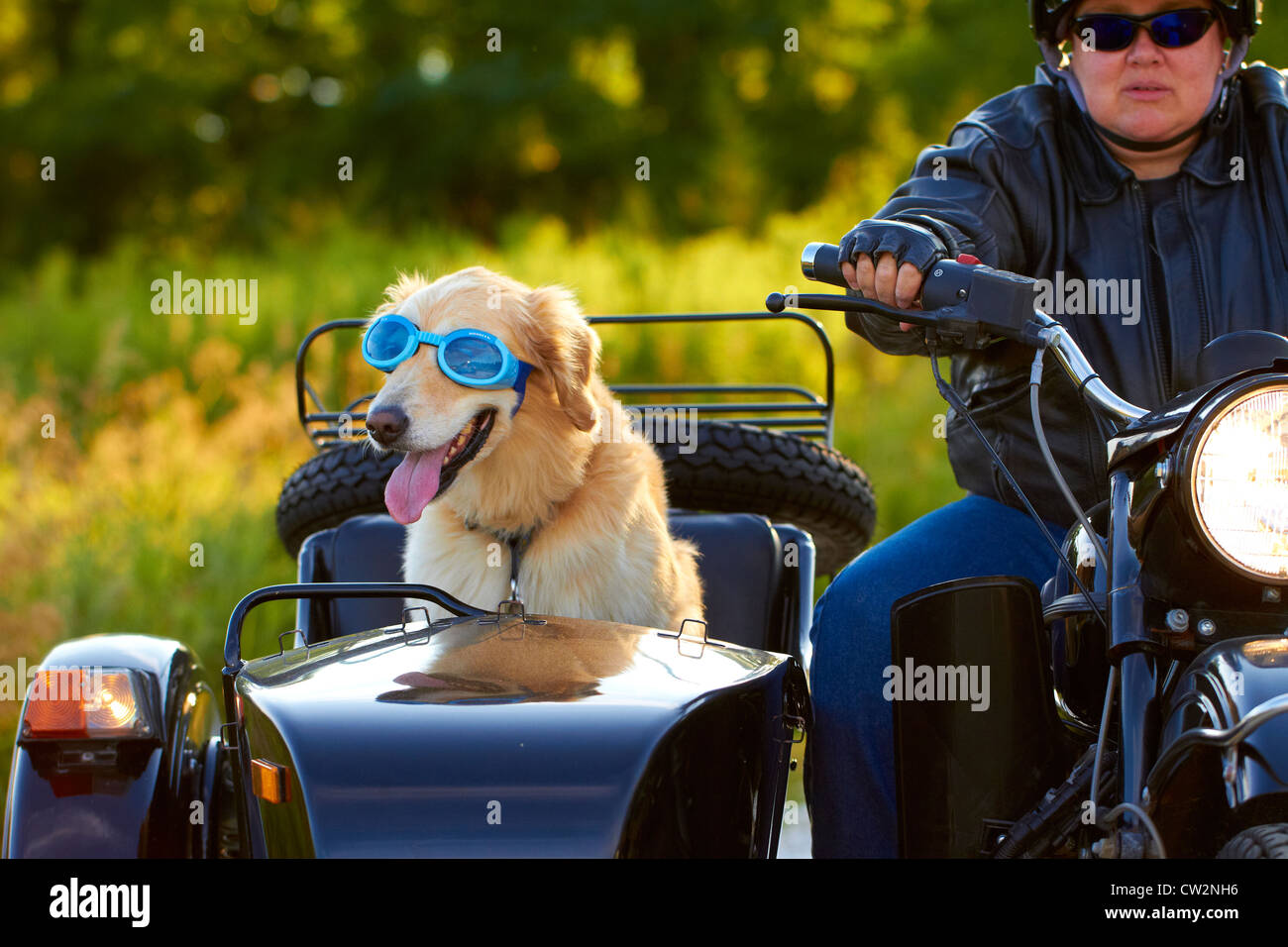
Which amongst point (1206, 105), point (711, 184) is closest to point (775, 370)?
point (711, 184)

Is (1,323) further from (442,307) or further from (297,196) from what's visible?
(442,307)

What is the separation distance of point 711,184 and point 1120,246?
13.4m

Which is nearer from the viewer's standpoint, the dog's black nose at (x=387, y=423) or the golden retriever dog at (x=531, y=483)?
the dog's black nose at (x=387, y=423)

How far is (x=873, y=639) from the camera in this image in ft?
8.17

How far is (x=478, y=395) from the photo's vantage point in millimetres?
3186

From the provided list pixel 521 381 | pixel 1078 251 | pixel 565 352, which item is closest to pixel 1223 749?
pixel 1078 251

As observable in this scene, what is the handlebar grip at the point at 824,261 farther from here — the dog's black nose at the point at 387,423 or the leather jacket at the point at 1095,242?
the dog's black nose at the point at 387,423

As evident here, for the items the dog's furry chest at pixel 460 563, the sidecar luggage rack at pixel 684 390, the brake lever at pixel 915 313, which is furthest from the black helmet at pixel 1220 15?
the dog's furry chest at pixel 460 563

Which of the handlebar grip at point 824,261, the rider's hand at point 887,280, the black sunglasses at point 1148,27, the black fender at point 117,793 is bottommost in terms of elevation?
the black fender at point 117,793

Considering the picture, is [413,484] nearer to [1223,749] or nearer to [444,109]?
[1223,749]

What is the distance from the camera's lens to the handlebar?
181cm

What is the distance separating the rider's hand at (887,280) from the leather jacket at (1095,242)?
468mm

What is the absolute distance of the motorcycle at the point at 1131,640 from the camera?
1.50m

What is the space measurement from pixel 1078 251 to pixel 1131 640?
1.31 metres
